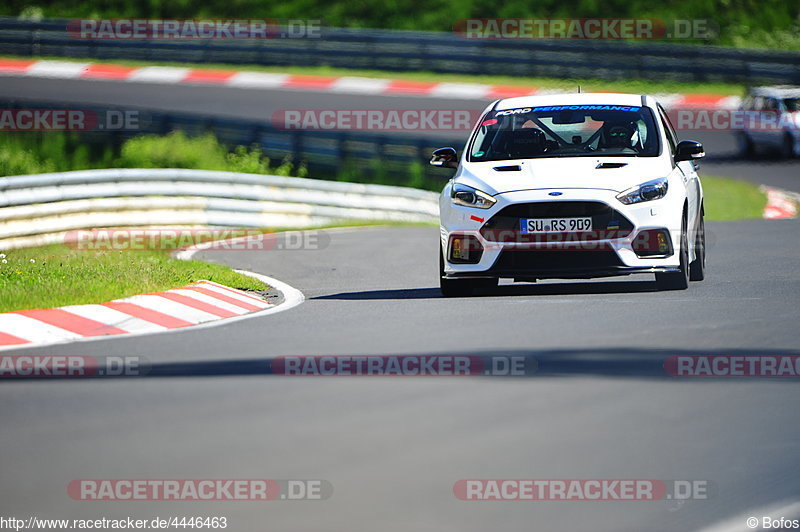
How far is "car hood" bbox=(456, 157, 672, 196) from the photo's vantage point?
11133 millimetres

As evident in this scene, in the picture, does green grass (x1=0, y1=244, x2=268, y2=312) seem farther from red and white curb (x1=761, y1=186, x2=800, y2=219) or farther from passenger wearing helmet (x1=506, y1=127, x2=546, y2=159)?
red and white curb (x1=761, y1=186, x2=800, y2=219)

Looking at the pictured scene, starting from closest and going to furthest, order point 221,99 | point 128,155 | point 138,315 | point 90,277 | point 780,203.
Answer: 1. point 138,315
2. point 90,277
3. point 780,203
4. point 128,155
5. point 221,99

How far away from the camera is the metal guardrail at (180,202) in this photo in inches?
708

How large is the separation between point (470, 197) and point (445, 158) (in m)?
0.79

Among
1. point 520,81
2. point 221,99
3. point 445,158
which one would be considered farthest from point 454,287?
point 520,81

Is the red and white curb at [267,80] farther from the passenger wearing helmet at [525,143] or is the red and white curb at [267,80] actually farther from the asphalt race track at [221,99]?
the passenger wearing helmet at [525,143]

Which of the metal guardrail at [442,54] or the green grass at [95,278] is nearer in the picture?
the green grass at [95,278]

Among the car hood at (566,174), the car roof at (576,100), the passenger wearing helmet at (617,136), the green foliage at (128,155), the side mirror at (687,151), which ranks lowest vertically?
the green foliage at (128,155)

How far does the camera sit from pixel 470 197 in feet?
37.1

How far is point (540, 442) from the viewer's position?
618 cm

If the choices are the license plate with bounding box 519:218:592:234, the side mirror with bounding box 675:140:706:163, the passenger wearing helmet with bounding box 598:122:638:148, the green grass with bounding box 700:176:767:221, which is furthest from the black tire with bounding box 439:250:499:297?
the green grass with bounding box 700:176:767:221

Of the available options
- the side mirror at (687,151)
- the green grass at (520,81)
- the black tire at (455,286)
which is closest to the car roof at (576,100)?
the side mirror at (687,151)

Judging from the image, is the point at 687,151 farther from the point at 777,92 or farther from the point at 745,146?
the point at 745,146

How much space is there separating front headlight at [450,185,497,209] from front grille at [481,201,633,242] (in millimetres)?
190
